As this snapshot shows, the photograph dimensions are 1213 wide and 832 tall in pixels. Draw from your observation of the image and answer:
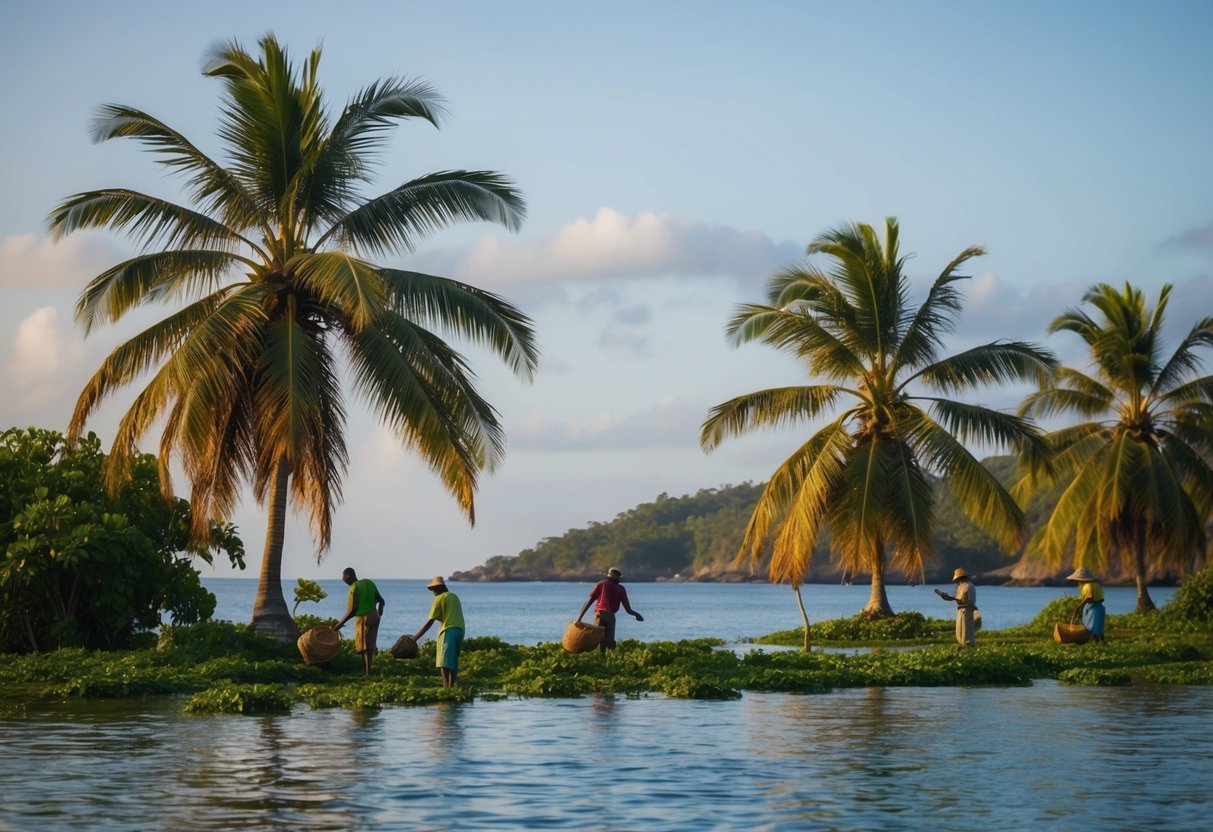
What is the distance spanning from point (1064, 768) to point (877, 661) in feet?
35.7

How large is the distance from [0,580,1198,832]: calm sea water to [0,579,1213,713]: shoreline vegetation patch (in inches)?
32.7

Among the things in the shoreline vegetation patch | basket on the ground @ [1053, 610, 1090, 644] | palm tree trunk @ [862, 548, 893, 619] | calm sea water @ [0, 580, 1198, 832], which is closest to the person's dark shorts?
the shoreline vegetation patch

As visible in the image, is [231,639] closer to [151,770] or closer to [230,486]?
[230,486]

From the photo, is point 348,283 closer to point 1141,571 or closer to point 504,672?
point 504,672

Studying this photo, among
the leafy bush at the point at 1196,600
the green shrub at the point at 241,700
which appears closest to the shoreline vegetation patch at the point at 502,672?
the green shrub at the point at 241,700

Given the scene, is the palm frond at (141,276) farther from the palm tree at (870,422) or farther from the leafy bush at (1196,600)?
the leafy bush at (1196,600)

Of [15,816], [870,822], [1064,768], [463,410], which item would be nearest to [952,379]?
[463,410]

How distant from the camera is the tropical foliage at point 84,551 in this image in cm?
2447

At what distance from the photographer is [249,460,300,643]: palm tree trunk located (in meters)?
25.0

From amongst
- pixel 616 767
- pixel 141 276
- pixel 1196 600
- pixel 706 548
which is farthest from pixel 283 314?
pixel 706 548

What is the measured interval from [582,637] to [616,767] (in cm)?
1146

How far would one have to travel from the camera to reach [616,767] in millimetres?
13367

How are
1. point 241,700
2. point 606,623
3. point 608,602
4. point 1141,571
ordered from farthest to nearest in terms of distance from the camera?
point 1141,571, point 606,623, point 608,602, point 241,700

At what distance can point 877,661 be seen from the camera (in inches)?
949
